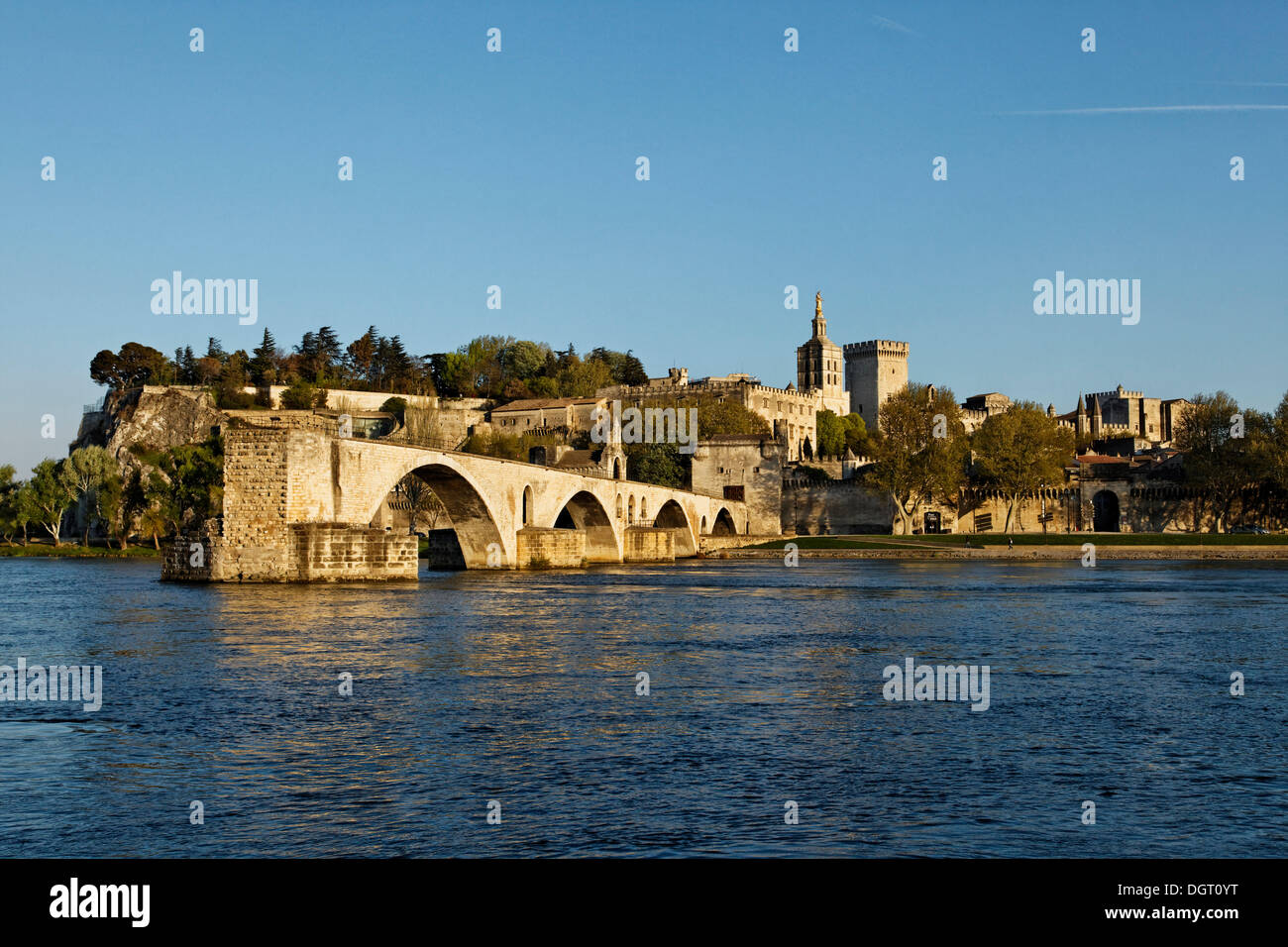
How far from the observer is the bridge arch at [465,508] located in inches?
1999

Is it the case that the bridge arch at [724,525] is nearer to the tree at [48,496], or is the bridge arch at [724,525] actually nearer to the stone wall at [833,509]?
the stone wall at [833,509]

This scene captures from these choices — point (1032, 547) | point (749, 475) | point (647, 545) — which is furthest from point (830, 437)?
point (647, 545)

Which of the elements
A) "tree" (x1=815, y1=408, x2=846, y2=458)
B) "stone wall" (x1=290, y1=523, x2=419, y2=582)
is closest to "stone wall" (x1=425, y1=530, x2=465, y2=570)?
"stone wall" (x1=290, y1=523, x2=419, y2=582)

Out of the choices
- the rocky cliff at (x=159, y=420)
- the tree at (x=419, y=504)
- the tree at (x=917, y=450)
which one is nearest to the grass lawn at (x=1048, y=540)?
the tree at (x=917, y=450)

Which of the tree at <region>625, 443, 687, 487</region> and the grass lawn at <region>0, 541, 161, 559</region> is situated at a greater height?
the tree at <region>625, 443, 687, 487</region>

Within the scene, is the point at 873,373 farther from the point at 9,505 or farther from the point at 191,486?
the point at 9,505

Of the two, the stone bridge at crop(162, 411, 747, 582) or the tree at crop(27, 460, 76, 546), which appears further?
the tree at crop(27, 460, 76, 546)

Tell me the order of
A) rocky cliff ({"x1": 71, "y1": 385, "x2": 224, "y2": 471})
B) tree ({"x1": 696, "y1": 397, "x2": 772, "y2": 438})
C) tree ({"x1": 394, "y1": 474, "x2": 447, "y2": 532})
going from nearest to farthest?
tree ({"x1": 394, "y1": 474, "x2": 447, "y2": 532}) < rocky cliff ({"x1": 71, "y1": 385, "x2": 224, "y2": 471}) < tree ({"x1": 696, "y1": 397, "x2": 772, "y2": 438})

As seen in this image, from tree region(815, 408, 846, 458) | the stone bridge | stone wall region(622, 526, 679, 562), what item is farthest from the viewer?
tree region(815, 408, 846, 458)

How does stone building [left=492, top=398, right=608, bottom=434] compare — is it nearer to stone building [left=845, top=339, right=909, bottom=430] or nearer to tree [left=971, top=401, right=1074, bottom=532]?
tree [left=971, top=401, right=1074, bottom=532]

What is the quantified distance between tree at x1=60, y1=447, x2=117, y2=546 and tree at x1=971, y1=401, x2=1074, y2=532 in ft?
230

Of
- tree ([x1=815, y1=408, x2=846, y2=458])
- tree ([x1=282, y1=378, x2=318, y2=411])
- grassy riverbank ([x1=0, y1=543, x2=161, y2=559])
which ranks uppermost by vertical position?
tree ([x1=282, y1=378, x2=318, y2=411])

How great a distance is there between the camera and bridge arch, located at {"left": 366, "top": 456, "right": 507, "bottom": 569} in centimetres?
5078
